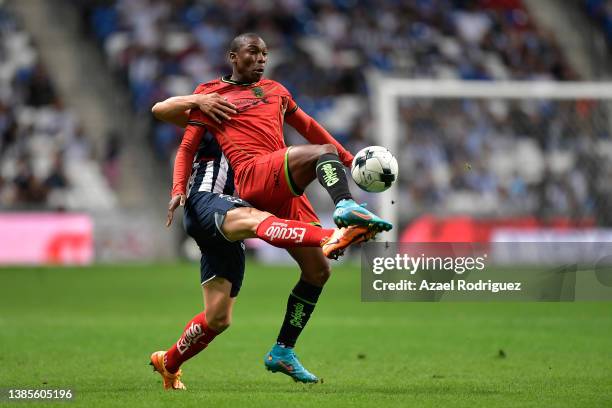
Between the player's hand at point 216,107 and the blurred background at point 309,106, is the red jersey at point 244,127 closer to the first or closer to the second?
the player's hand at point 216,107

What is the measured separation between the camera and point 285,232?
682 centimetres

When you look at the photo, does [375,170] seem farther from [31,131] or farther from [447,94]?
[31,131]

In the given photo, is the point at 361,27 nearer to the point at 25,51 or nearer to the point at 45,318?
the point at 25,51

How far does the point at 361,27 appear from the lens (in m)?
26.1

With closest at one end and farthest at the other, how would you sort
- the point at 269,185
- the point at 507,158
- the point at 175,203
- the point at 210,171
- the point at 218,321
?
the point at 269,185 → the point at 175,203 → the point at 218,321 → the point at 210,171 → the point at 507,158

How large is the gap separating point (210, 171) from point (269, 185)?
779 millimetres

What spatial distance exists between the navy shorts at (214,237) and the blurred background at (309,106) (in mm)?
11930

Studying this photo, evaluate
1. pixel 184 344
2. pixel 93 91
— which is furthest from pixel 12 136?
pixel 184 344

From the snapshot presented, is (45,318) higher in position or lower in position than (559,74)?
lower

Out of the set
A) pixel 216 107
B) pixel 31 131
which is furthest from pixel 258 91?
pixel 31 131

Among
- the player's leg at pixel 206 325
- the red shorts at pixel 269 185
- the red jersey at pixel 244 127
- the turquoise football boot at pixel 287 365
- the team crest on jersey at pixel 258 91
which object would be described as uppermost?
the team crest on jersey at pixel 258 91

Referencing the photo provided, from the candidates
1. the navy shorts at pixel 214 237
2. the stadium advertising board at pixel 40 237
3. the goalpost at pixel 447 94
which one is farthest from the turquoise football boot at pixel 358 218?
the stadium advertising board at pixel 40 237

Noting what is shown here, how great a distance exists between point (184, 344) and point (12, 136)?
677 inches

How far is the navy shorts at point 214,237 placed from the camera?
7.36m
